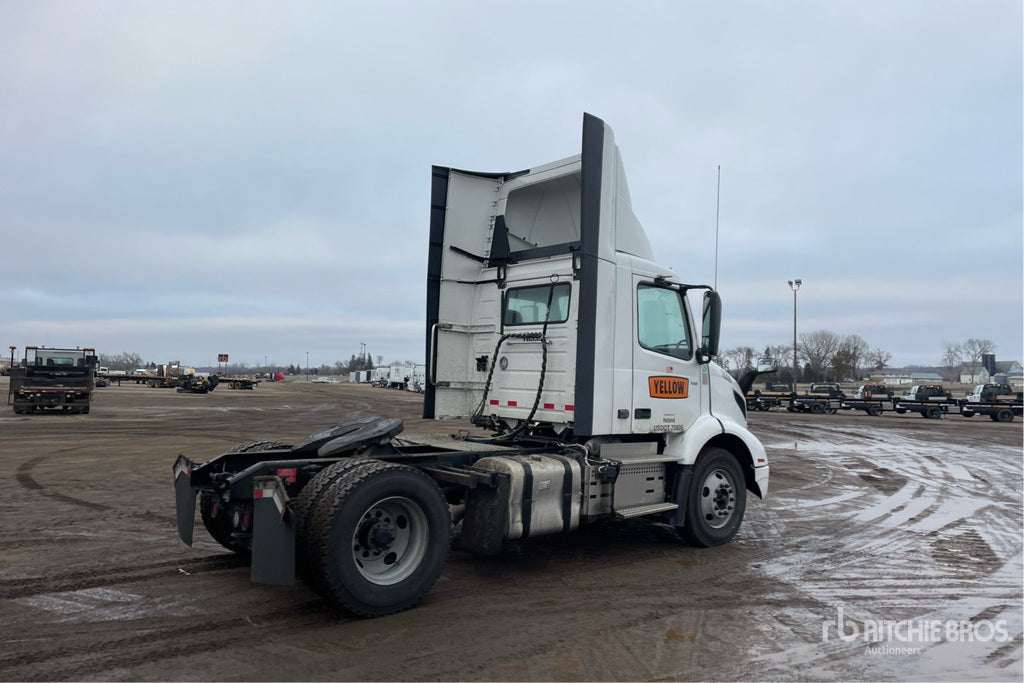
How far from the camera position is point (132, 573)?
593cm

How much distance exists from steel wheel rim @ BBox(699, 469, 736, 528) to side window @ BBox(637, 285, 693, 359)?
1.43 meters

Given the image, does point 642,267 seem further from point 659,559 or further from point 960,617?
point 960,617

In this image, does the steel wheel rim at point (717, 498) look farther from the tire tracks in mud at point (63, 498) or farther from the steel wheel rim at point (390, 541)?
the tire tracks in mud at point (63, 498)

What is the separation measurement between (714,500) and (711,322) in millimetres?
2025

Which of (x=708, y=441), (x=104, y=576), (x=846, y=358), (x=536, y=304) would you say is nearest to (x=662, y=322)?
(x=536, y=304)

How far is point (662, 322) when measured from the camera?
7.32m

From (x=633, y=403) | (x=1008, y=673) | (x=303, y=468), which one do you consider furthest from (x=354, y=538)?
(x=1008, y=673)

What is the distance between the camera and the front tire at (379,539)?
15.4 feet

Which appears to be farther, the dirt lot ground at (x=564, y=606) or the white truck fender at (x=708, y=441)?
the white truck fender at (x=708, y=441)

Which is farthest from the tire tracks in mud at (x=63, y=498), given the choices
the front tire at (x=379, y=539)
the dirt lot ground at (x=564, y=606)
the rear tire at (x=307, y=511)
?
the front tire at (x=379, y=539)

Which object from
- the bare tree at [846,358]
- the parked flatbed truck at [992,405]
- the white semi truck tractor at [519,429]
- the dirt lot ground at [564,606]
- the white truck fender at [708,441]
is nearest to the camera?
the dirt lot ground at [564,606]

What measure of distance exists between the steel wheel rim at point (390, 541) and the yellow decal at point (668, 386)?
2.96 metres

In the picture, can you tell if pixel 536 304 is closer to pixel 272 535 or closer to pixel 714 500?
pixel 714 500

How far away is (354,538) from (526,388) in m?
2.92
